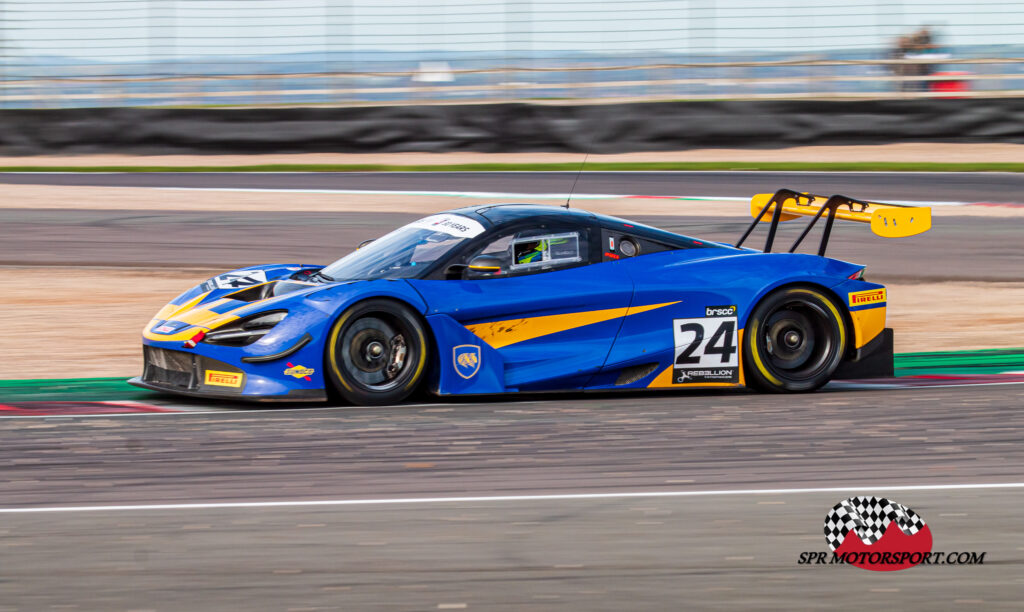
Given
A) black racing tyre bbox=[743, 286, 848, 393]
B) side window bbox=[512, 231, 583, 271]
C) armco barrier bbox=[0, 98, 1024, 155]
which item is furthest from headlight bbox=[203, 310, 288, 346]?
armco barrier bbox=[0, 98, 1024, 155]

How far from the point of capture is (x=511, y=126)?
64.1 ft

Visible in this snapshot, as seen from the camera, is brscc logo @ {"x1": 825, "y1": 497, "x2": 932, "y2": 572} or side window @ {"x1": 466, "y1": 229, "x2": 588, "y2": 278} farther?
side window @ {"x1": 466, "y1": 229, "x2": 588, "y2": 278}

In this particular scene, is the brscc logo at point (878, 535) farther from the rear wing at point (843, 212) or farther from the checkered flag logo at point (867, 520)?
the rear wing at point (843, 212)

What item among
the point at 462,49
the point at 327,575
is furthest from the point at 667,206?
the point at 327,575

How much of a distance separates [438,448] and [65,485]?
5.51 ft

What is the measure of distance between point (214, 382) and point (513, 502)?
245 cm

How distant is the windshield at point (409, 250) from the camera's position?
727 centimetres

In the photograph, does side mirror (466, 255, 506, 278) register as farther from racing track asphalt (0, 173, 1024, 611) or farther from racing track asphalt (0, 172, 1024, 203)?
racing track asphalt (0, 172, 1024, 203)

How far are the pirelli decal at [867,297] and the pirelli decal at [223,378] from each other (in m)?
3.65

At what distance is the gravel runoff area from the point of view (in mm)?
18656

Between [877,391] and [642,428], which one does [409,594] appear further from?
[877,391]

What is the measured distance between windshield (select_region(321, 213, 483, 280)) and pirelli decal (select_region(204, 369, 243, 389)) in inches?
35.5

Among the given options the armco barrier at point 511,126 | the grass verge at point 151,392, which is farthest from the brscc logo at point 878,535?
the armco barrier at point 511,126

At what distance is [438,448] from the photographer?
606 cm
